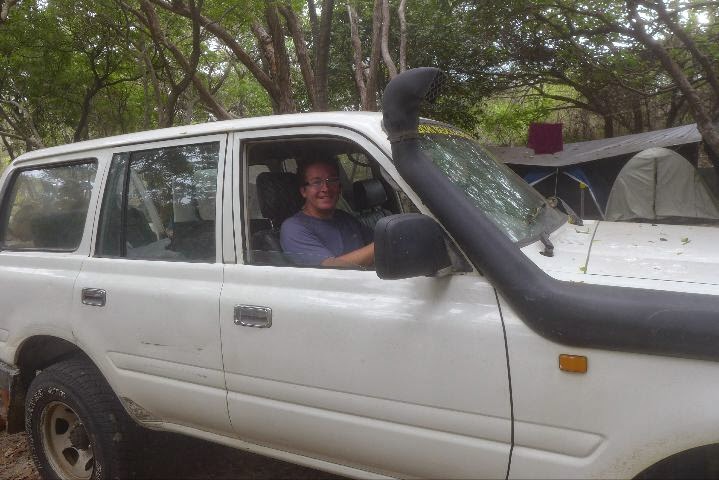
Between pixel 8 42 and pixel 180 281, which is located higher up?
pixel 8 42

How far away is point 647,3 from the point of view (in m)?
8.23

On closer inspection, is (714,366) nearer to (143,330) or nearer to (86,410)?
(143,330)

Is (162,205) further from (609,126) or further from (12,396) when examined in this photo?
Result: (609,126)

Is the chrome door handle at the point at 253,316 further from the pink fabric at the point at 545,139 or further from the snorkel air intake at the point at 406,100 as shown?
the pink fabric at the point at 545,139

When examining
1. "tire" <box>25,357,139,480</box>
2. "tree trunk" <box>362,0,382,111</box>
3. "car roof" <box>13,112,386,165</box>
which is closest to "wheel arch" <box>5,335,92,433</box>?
"tire" <box>25,357,139,480</box>

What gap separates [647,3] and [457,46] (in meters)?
6.50

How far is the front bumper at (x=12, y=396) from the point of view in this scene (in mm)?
3139

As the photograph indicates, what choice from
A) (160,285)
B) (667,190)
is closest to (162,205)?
(160,285)

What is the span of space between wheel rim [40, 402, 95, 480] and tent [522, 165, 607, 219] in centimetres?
1060

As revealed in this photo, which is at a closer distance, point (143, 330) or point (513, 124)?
point (143, 330)

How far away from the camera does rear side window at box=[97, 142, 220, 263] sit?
8.57 ft

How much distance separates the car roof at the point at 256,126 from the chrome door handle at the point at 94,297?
0.74 meters

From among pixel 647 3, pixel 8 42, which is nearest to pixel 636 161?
pixel 647 3

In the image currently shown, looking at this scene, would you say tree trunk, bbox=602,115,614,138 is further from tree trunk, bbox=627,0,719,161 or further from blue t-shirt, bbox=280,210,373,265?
blue t-shirt, bbox=280,210,373,265
